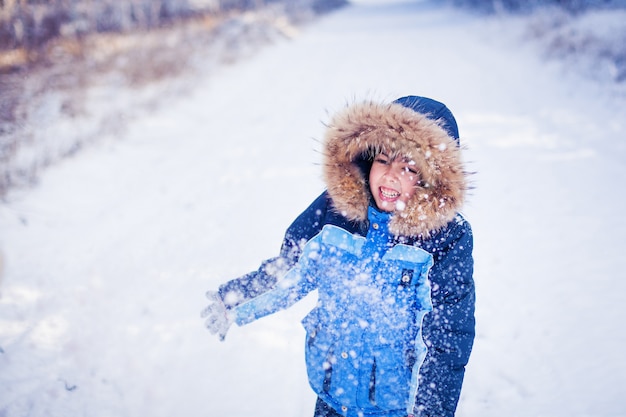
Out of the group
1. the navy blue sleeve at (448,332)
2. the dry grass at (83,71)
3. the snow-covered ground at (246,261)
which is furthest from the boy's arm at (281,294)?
the dry grass at (83,71)


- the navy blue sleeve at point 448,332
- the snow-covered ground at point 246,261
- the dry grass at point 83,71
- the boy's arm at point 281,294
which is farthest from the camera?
the dry grass at point 83,71

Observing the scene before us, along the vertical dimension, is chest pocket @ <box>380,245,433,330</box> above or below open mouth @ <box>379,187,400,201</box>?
below

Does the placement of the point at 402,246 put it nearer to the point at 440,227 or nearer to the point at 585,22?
the point at 440,227

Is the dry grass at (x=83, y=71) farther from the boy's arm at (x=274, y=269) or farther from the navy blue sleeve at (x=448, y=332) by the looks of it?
the navy blue sleeve at (x=448, y=332)

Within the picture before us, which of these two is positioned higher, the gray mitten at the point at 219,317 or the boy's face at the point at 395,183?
the boy's face at the point at 395,183

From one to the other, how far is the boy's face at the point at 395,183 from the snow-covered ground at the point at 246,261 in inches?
14.3

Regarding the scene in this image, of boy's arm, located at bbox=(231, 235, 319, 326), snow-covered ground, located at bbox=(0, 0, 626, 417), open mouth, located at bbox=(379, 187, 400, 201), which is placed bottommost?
snow-covered ground, located at bbox=(0, 0, 626, 417)

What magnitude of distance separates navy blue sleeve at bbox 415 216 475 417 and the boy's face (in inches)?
9.5

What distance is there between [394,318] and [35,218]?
4.13m

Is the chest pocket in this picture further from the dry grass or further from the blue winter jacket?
the dry grass

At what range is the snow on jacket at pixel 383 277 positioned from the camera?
4.55ft

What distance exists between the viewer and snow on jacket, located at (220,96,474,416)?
1.39m

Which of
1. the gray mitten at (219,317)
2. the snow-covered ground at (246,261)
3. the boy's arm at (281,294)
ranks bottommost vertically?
the snow-covered ground at (246,261)

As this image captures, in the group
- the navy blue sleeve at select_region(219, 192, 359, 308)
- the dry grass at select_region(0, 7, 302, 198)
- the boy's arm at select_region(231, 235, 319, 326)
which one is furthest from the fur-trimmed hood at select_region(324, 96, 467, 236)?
the dry grass at select_region(0, 7, 302, 198)
